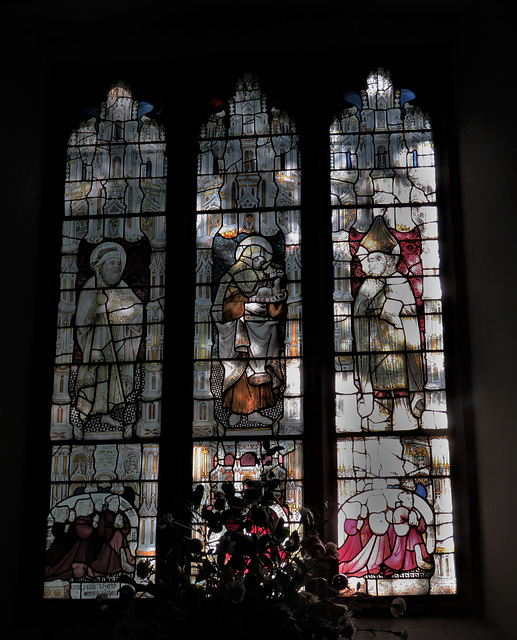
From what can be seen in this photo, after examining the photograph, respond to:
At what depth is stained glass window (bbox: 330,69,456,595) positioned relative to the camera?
4.46m

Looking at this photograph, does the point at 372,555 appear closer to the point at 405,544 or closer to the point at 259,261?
the point at 405,544

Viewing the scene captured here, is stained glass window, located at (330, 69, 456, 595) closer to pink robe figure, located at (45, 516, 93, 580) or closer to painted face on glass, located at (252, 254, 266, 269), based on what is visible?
painted face on glass, located at (252, 254, 266, 269)

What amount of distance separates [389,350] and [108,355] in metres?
1.30

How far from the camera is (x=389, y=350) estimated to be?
475cm

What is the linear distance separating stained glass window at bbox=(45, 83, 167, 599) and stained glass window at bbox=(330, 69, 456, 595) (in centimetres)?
87

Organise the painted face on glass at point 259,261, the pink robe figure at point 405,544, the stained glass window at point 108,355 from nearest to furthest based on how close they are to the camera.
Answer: the pink robe figure at point 405,544
the stained glass window at point 108,355
the painted face on glass at point 259,261

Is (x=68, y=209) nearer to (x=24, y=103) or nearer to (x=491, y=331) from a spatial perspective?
(x=24, y=103)

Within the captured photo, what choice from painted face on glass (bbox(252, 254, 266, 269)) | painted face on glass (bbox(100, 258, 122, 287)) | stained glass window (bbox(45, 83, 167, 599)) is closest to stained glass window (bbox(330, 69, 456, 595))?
painted face on glass (bbox(252, 254, 266, 269))

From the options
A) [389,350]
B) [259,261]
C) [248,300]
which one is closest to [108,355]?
[248,300]

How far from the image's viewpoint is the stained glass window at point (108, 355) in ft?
14.9

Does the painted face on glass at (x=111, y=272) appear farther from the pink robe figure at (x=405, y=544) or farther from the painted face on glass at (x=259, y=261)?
the pink robe figure at (x=405, y=544)

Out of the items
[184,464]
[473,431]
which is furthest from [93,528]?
[473,431]

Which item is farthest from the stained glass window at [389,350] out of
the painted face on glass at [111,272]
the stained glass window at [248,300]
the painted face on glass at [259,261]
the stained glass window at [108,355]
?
the painted face on glass at [111,272]

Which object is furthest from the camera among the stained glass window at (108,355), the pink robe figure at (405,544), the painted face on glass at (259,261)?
the painted face on glass at (259,261)
